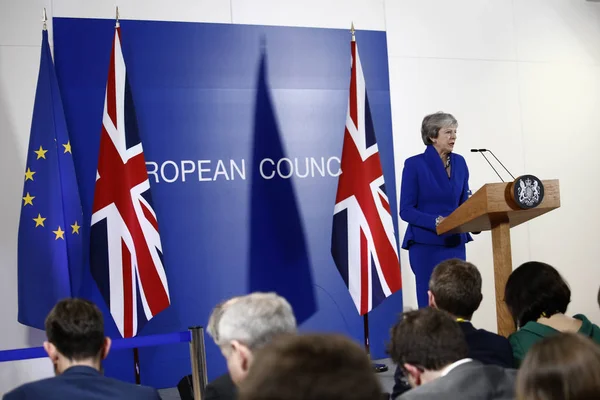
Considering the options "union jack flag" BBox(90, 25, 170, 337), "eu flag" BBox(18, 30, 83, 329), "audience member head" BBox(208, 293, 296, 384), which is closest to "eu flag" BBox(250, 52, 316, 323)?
"union jack flag" BBox(90, 25, 170, 337)

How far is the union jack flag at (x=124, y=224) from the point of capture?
466 cm

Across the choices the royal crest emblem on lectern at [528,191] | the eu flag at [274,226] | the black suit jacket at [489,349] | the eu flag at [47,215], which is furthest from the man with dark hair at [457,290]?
the eu flag at [274,226]

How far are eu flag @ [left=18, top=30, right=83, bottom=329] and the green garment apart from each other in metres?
2.95

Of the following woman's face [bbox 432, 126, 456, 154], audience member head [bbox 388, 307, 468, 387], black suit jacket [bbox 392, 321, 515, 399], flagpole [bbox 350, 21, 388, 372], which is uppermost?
woman's face [bbox 432, 126, 456, 154]

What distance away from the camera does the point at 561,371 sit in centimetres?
119

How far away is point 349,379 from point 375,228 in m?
4.42

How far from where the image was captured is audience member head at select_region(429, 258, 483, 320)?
9.38 feet

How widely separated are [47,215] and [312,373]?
4129mm

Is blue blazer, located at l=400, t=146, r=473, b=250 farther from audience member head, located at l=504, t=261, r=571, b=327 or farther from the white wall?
audience member head, located at l=504, t=261, r=571, b=327

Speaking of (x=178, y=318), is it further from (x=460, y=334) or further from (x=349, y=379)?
(x=349, y=379)

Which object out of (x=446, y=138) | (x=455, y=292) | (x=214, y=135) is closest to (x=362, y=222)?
(x=446, y=138)

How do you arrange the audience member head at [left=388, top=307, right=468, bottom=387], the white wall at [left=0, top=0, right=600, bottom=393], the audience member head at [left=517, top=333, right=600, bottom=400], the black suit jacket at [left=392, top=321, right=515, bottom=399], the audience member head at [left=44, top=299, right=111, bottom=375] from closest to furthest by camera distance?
the audience member head at [left=517, top=333, right=600, bottom=400] < the audience member head at [left=388, top=307, right=468, bottom=387] < the audience member head at [left=44, top=299, right=111, bottom=375] < the black suit jacket at [left=392, top=321, right=515, bottom=399] < the white wall at [left=0, top=0, right=600, bottom=393]

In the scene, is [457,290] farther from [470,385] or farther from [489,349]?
[470,385]

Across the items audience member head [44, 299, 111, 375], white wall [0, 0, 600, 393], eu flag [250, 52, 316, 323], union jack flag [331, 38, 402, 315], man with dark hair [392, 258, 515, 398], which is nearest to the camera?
audience member head [44, 299, 111, 375]
